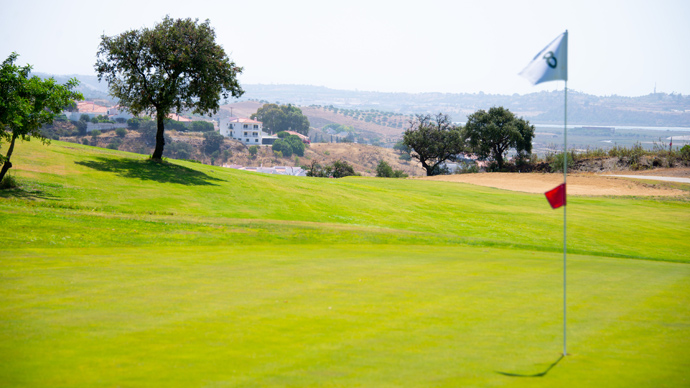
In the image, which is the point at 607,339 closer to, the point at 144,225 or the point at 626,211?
the point at 144,225

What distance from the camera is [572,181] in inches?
2176

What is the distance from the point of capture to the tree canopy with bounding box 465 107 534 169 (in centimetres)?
7644

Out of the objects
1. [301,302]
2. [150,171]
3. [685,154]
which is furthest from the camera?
[685,154]

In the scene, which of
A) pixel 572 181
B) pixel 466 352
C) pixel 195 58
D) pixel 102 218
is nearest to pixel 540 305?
pixel 466 352

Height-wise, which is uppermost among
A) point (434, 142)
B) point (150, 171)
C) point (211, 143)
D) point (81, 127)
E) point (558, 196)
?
point (81, 127)

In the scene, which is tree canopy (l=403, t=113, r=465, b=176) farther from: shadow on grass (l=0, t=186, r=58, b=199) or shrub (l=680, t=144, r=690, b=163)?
shadow on grass (l=0, t=186, r=58, b=199)

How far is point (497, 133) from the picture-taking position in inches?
3014

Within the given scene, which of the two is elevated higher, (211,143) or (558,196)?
(211,143)

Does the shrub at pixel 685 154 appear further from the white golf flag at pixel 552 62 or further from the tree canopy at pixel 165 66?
the white golf flag at pixel 552 62

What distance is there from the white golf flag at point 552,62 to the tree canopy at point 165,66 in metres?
30.4

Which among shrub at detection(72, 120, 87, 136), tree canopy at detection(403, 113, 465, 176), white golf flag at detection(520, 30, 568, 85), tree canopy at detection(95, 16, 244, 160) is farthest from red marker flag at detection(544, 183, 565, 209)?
shrub at detection(72, 120, 87, 136)

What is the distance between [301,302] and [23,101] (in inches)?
800

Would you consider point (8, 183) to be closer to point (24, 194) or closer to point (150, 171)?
point (24, 194)

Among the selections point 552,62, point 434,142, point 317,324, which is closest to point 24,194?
point 317,324
